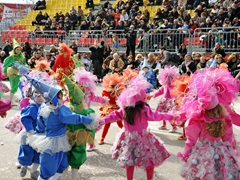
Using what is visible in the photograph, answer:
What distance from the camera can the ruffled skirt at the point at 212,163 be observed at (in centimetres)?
404

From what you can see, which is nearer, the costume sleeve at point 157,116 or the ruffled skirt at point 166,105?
the costume sleeve at point 157,116

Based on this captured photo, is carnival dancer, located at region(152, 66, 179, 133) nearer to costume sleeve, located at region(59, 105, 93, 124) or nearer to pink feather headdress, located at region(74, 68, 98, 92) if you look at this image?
pink feather headdress, located at region(74, 68, 98, 92)

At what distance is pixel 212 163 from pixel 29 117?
2.57 meters

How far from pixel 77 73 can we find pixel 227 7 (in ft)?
42.1

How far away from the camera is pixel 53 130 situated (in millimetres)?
4531

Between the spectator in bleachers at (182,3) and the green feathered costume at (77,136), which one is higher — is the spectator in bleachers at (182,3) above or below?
above

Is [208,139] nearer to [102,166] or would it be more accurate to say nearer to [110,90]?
[102,166]

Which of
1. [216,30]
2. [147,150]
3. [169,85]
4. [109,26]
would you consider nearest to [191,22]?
[216,30]

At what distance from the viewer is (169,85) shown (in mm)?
7398

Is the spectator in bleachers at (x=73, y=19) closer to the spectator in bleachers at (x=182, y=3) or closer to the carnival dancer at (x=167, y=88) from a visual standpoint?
the spectator in bleachers at (x=182, y=3)

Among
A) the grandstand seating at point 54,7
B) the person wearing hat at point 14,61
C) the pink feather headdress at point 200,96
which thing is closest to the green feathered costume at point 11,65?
the person wearing hat at point 14,61

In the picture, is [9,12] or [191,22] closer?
[191,22]

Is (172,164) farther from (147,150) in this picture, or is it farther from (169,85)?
(169,85)

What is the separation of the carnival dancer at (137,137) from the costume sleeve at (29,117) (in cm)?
101
